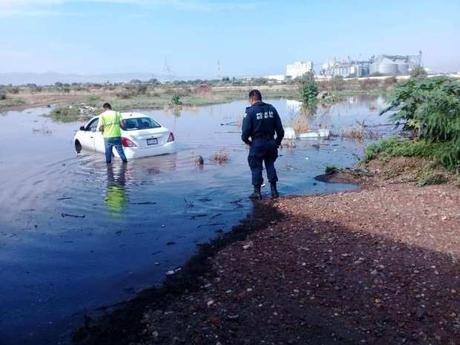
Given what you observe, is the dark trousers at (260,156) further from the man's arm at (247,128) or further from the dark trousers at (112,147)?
the dark trousers at (112,147)

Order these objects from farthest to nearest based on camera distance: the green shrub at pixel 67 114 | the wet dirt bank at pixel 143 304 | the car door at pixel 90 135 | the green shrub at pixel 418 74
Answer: the green shrub at pixel 67 114, the car door at pixel 90 135, the green shrub at pixel 418 74, the wet dirt bank at pixel 143 304

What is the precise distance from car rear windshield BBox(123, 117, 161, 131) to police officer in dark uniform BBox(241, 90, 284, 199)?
6.55 metres

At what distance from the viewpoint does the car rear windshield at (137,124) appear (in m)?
15.7

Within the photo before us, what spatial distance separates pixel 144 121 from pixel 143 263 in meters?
9.72

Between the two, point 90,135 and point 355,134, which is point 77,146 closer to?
point 90,135

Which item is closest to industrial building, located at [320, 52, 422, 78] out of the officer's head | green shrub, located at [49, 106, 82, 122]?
green shrub, located at [49, 106, 82, 122]

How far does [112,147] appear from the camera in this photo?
603 inches

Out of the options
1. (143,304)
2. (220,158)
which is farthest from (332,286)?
(220,158)

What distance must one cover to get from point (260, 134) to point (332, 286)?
191 inches

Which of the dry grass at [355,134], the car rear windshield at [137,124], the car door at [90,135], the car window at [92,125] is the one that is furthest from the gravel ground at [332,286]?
the dry grass at [355,134]

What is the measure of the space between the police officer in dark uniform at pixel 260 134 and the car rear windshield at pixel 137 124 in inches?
258

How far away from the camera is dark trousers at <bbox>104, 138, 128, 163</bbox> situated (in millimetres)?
14990

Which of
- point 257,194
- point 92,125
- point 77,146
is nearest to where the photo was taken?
point 257,194

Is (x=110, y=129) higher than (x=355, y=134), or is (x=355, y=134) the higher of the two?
(x=110, y=129)
